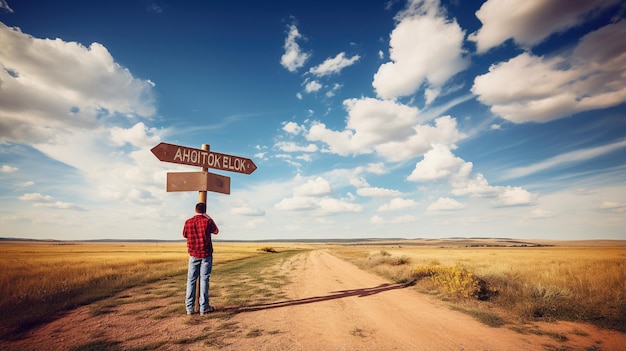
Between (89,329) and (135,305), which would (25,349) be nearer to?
(89,329)

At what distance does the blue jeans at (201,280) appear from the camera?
21.8 feet

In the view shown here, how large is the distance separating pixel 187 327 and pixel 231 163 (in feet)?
14.4

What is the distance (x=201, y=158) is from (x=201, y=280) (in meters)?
3.23

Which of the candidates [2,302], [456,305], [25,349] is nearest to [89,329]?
[25,349]

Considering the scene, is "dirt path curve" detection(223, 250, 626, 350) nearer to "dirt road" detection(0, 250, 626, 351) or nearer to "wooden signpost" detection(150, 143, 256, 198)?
"dirt road" detection(0, 250, 626, 351)

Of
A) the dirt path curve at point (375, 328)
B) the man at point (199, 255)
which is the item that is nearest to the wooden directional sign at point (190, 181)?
the man at point (199, 255)

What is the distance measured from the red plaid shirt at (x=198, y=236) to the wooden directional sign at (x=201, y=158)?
1.61 metres

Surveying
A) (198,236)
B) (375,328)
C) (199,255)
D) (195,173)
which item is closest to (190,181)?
(195,173)

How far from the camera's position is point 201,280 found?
6.83 metres

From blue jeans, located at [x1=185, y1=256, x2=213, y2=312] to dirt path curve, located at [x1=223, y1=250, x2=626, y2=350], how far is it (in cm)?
98

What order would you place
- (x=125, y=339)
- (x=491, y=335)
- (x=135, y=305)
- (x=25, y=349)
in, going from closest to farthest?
(x=25, y=349) → (x=125, y=339) → (x=491, y=335) → (x=135, y=305)

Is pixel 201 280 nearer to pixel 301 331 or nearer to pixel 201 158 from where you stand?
pixel 301 331

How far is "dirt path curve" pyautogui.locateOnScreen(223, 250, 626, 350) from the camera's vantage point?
4.98 m

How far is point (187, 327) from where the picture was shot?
5711 millimetres
